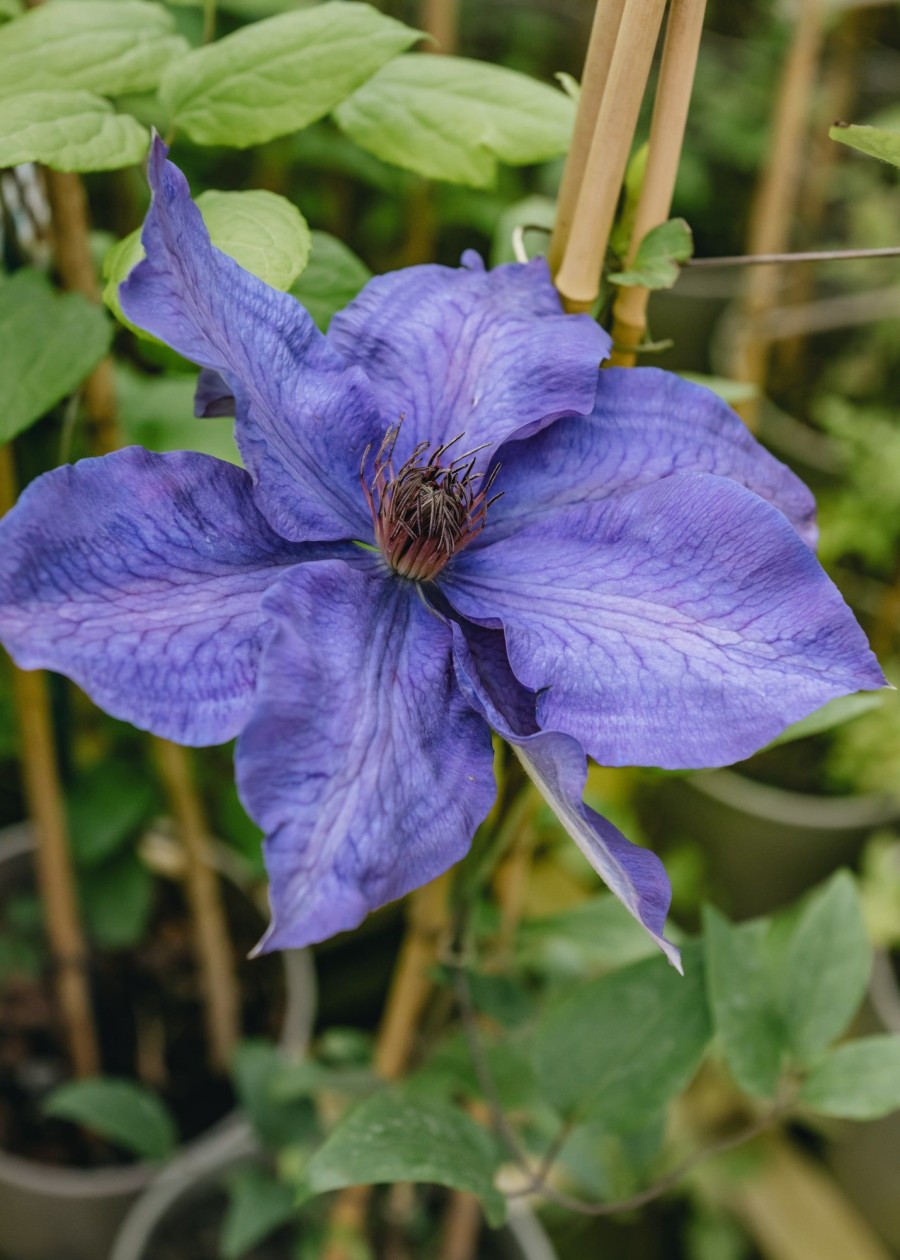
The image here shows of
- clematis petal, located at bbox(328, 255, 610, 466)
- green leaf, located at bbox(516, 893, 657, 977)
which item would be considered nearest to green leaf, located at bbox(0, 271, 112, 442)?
clematis petal, located at bbox(328, 255, 610, 466)

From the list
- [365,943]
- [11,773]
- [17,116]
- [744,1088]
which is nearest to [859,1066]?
[744,1088]

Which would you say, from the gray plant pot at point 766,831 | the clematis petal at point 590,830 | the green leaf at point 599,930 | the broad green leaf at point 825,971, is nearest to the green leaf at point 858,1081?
the broad green leaf at point 825,971

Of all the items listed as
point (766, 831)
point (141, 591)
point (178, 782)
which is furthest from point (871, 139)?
point (766, 831)

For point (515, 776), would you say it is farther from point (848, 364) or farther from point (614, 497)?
point (848, 364)

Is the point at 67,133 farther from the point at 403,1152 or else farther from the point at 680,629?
the point at 403,1152

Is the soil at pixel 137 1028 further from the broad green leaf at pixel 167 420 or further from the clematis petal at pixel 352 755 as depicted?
the clematis petal at pixel 352 755

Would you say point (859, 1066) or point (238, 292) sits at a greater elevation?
point (238, 292)
